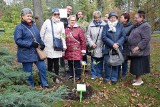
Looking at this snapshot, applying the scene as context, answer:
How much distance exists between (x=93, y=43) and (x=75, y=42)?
0.51m

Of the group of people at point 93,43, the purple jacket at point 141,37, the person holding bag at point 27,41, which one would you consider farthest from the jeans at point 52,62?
the purple jacket at point 141,37

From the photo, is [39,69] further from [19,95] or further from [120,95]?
[19,95]

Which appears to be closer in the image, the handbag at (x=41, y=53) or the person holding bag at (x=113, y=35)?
the handbag at (x=41, y=53)

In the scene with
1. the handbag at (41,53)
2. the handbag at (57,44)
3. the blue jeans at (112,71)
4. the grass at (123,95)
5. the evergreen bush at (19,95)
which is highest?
the handbag at (57,44)

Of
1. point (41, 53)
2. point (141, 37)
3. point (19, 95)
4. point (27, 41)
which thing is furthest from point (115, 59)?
point (19, 95)

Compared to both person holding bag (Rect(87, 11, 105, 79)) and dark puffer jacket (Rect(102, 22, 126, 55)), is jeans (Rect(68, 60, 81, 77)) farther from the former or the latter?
dark puffer jacket (Rect(102, 22, 126, 55))

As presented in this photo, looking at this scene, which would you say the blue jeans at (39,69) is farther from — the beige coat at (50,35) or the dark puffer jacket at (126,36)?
the dark puffer jacket at (126,36)

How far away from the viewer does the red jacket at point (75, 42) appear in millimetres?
6305

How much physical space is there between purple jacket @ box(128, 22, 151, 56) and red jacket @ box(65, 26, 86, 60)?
3.86 ft

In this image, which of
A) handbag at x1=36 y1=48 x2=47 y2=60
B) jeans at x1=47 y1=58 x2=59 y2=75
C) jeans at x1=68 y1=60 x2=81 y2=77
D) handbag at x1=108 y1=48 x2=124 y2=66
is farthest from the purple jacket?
handbag at x1=36 y1=48 x2=47 y2=60

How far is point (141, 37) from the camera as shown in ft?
20.4

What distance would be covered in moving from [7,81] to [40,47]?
1382mm

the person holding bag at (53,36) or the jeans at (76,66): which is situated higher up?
the person holding bag at (53,36)

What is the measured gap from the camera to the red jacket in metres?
6.30
